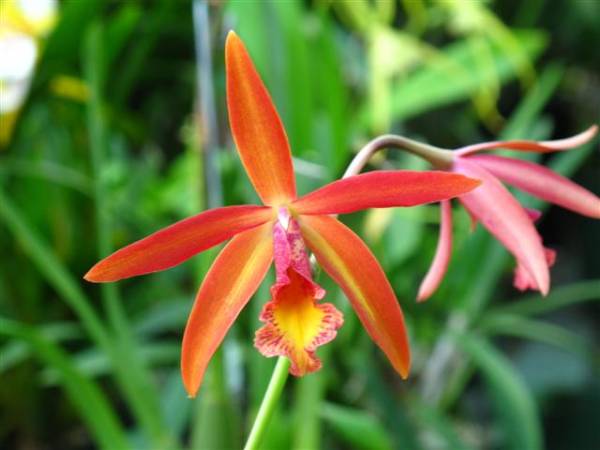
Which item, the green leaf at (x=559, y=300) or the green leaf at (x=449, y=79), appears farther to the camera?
the green leaf at (x=449, y=79)

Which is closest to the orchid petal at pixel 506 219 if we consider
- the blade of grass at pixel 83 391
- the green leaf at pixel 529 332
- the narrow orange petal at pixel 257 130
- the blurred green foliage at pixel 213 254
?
the narrow orange petal at pixel 257 130

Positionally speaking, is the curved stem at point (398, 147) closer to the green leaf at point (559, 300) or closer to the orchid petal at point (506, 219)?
the orchid petal at point (506, 219)

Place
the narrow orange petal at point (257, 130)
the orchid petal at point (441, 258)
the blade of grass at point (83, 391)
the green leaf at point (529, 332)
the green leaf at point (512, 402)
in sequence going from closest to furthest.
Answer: the narrow orange petal at point (257, 130) → the orchid petal at point (441, 258) → the blade of grass at point (83, 391) → the green leaf at point (512, 402) → the green leaf at point (529, 332)

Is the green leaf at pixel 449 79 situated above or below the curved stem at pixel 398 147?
below

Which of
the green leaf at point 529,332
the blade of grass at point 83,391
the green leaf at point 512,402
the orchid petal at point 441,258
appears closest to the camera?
the orchid petal at point 441,258

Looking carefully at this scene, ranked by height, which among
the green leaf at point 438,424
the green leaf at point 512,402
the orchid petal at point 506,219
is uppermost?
the orchid petal at point 506,219

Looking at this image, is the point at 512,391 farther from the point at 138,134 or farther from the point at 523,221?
the point at 138,134

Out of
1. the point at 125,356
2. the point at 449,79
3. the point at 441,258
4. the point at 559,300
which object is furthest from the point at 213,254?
the point at 449,79

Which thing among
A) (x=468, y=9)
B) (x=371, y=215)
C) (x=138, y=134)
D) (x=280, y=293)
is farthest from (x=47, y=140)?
(x=280, y=293)
